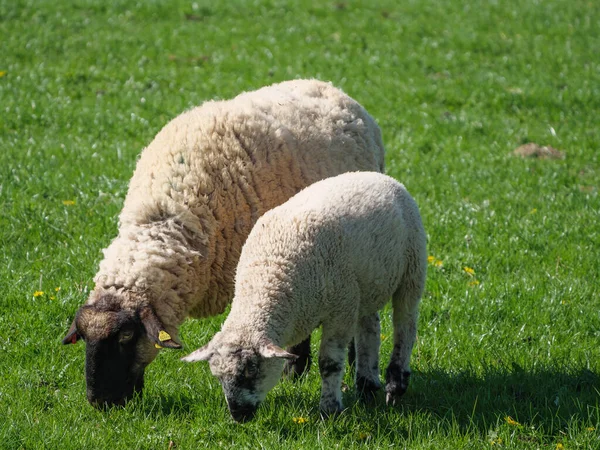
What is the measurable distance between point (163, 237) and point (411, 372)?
1.88 meters

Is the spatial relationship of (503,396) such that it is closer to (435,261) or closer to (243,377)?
(243,377)

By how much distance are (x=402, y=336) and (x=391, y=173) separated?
13.5 ft

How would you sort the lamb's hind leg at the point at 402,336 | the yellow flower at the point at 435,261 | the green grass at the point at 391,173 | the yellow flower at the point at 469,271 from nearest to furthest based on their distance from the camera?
the green grass at the point at 391,173 → the lamb's hind leg at the point at 402,336 → the yellow flower at the point at 469,271 → the yellow flower at the point at 435,261

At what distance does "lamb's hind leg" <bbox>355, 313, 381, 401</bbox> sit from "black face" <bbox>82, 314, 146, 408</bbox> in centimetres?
139

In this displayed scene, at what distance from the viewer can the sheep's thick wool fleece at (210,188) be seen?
194 inches

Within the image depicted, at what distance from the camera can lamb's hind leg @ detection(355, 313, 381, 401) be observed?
522cm

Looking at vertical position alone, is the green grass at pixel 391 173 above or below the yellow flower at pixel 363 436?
above

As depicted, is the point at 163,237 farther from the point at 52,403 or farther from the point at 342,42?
the point at 342,42

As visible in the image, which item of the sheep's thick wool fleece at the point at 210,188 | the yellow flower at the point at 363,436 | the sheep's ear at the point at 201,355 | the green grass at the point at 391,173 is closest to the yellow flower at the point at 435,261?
the green grass at the point at 391,173

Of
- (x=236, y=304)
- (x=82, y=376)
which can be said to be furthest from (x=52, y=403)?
(x=236, y=304)

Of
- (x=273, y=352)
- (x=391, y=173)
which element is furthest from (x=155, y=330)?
(x=391, y=173)

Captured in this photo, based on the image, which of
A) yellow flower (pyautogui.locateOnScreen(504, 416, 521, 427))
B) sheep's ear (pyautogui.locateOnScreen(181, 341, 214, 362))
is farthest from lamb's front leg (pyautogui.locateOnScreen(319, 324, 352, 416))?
yellow flower (pyautogui.locateOnScreen(504, 416, 521, 427))

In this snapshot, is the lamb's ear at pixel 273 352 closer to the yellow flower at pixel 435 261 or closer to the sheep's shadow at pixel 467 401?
the sheep's shadow at pixel 467 401

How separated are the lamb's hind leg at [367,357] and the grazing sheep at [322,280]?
0.12 meters
